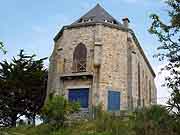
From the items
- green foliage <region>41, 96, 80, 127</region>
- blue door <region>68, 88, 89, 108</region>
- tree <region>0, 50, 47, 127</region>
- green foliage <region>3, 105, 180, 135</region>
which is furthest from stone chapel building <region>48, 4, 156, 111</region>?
green foliage <region>41, 96, 80, 127</region>

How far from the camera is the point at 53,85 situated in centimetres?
3147

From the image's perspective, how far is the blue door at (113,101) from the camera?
29.0 metres

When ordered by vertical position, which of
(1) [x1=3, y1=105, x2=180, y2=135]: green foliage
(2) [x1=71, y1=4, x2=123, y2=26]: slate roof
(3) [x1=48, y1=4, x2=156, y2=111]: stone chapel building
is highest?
(2) [x1=71, y1=4, x2=123, y2=26]: slate roof

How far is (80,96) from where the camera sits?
29703mm

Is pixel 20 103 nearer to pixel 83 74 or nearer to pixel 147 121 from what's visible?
pixel 83 74

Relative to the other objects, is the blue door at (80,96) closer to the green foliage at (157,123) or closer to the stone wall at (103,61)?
the stone wall at (103,61)

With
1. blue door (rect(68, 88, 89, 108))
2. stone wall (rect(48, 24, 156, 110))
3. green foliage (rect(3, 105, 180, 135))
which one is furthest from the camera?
stone wall (rect(48, 24, 156, 110))

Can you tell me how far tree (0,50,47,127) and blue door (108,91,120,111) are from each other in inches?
305

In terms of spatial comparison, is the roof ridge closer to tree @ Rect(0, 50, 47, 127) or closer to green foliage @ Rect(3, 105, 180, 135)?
tree @ Rect(0, 50, 47, 127)

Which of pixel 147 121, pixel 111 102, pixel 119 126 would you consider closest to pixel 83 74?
pixel 111 102

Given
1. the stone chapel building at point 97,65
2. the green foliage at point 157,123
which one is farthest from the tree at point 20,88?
the green foliage at point 157,123

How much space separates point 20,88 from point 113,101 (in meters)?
8.69

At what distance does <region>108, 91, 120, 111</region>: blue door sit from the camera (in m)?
29.0

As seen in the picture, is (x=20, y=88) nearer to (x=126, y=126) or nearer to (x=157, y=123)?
(x=126, y=126)
